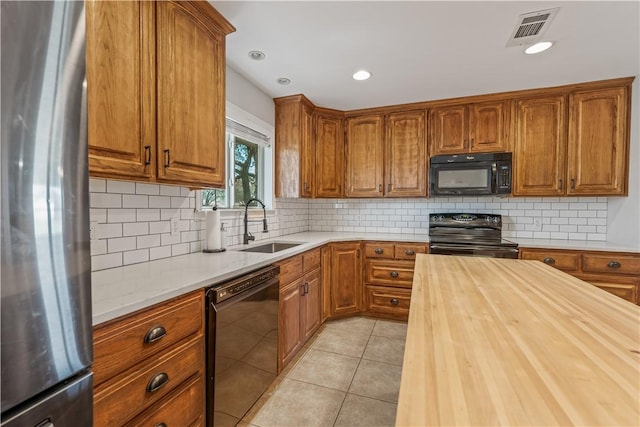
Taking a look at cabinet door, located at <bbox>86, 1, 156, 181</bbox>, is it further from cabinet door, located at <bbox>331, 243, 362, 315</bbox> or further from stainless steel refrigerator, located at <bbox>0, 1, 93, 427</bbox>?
cabinet door, located at <bbox>331, 243, 362, 315</bbox>

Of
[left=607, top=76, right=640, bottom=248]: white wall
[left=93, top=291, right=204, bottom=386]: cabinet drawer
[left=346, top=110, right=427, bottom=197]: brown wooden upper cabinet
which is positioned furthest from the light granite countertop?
[left=607, top=76, right=640, bottom=248]: white wall

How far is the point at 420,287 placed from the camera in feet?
4.27

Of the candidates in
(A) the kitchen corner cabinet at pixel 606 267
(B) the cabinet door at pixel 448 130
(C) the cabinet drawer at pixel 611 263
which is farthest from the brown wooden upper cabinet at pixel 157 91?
(C) the cabinet drawer at pixel 611 263

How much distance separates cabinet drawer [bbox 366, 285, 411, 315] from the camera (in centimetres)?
308

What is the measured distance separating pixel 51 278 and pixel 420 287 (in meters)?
1.26

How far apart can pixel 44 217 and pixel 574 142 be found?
385cm

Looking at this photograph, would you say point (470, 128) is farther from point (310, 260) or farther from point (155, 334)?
point (155, 334)

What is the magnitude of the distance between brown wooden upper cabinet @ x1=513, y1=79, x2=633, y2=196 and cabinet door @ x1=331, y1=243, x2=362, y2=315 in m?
1.82

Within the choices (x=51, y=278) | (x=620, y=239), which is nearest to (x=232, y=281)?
(x=51, y=278)

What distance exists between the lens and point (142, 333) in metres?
1.05

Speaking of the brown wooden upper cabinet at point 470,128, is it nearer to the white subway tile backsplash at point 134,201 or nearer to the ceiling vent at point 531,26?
the ceiling vent at point 531,26

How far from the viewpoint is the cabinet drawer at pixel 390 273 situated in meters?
3.07

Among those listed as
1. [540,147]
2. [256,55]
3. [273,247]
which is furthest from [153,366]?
[540,147]

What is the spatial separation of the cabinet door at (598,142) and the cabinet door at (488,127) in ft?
1.85
